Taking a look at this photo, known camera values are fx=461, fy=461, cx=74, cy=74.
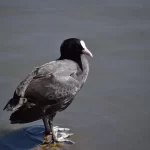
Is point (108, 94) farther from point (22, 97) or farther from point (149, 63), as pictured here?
point (22, 97)

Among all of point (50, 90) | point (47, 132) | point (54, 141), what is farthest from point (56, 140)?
point (50, 90)

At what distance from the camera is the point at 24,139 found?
516 cm

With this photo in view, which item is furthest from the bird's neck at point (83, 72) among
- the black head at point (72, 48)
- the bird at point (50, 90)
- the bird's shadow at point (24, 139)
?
the bird's shadow at point (24, 139)

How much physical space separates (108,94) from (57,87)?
3.97 feet

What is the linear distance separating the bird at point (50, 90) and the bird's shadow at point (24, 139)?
0.11 meters

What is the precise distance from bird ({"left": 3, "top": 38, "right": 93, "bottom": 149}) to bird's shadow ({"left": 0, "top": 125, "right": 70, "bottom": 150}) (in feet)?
0.36

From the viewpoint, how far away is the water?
529 centimetres

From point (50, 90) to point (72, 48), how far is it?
0.89 m

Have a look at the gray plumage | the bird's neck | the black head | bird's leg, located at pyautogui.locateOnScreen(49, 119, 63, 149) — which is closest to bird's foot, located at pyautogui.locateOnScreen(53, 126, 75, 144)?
bird's leg, located at pyautogui.locateOnScreen(49, 119, 63, 149)

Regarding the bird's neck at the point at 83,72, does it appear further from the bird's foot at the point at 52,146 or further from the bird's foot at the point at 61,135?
the bird's foot at the point at 52,146

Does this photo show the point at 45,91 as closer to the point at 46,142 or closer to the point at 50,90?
the point at 50,90

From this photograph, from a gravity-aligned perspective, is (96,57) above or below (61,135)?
above

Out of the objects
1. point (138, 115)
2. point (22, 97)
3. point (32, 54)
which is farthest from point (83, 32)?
point (22, 97)

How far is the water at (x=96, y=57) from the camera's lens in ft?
17.4
